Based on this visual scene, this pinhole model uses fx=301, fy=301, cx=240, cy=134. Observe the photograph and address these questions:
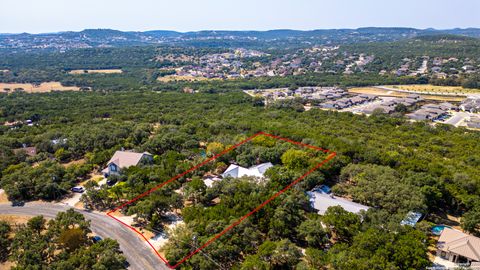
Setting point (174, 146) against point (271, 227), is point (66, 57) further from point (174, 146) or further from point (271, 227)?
point (271, 227)

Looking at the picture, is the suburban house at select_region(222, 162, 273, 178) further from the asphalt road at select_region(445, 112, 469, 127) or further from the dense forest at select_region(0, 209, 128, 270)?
the asphalt road at select_region(445, 112, 469, 127)

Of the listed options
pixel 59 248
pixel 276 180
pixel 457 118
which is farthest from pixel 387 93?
pixel 59 248

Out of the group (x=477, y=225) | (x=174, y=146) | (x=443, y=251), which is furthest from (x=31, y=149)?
(x=477, y=225)

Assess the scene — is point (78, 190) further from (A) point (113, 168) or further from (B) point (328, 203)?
(B) point (328, 203)

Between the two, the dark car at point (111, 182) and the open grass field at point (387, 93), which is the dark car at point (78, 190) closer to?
the dark car at point (111, 182)

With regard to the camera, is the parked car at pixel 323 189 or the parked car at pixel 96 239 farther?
the parked car at pixel 323 189

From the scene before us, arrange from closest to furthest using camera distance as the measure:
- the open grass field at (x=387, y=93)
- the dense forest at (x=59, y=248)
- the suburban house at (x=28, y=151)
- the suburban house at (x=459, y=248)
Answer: the dense forest at (x=59, y=248), the suburban house at (x=459, y=248), the suburban house at (x=28, y=151), the open grass field at (x=387, y=93)

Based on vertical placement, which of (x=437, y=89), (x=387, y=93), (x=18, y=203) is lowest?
(x=18, y=203)

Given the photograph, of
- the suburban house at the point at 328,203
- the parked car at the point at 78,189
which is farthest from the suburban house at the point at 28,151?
the suburban house at the point at 328,203
